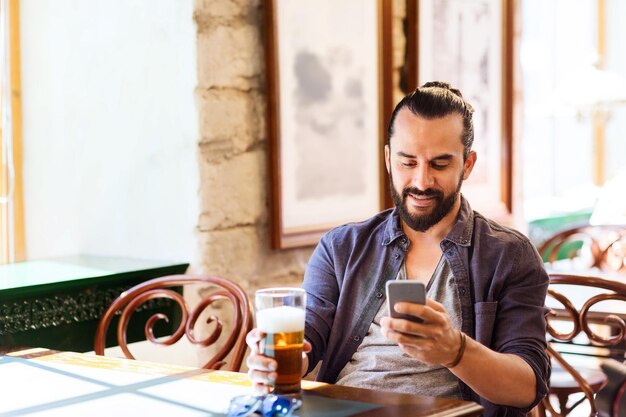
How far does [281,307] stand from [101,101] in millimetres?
1962

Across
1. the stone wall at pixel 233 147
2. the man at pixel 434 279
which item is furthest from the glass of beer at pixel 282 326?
the stone wall at pixel 233 147

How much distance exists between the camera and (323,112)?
155 inches

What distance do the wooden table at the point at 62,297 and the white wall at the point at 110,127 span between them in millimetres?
199

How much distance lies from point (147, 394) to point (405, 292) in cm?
56

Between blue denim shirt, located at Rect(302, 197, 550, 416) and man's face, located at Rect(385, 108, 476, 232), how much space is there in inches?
2.8

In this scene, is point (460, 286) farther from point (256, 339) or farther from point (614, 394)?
point (614, 394)

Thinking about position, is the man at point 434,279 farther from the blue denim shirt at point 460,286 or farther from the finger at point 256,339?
the finger at point 256,339

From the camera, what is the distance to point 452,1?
4.62m

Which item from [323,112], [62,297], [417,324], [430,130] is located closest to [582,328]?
[430,130]

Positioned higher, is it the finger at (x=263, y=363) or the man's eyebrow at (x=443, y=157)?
the man's eyebrow at (x=443, y=157)

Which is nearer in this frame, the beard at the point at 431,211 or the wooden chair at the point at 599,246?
the beard at the point at 431,211

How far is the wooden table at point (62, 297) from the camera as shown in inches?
125

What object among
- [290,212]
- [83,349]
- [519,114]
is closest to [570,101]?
[519,114]

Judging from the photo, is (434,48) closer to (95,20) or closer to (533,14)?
(95,20)
